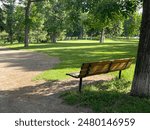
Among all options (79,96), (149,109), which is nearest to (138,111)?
(149,109)

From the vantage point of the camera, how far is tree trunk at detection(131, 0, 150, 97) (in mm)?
8781

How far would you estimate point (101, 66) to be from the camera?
35.1 ft

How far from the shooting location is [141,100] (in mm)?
8734

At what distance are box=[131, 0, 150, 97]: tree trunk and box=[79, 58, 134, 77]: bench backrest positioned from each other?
5.05ft

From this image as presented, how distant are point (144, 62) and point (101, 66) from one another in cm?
205

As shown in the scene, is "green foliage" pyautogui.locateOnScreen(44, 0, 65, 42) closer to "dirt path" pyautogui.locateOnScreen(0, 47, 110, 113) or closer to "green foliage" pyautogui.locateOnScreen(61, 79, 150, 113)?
"dirt path" pyautogui.locateOnScreen(0, 47, 110, 113)

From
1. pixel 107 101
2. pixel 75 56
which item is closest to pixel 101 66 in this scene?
pixel 107 101

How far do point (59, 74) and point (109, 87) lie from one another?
146 inches

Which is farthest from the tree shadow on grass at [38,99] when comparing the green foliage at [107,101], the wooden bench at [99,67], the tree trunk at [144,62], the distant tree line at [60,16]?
the distant tree line at [60,16]

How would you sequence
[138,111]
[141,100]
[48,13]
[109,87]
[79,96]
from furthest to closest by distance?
[48,13], [109,87], [79,96], [141,100], [138,111]

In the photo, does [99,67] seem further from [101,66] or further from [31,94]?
[31,94]

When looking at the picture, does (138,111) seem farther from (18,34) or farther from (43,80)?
(18,34)

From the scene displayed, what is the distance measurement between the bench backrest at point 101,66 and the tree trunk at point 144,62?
154 cm

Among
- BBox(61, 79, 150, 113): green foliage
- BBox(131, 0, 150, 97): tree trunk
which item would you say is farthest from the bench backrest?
BBox(131, 0, 150, 97): tree trunk
